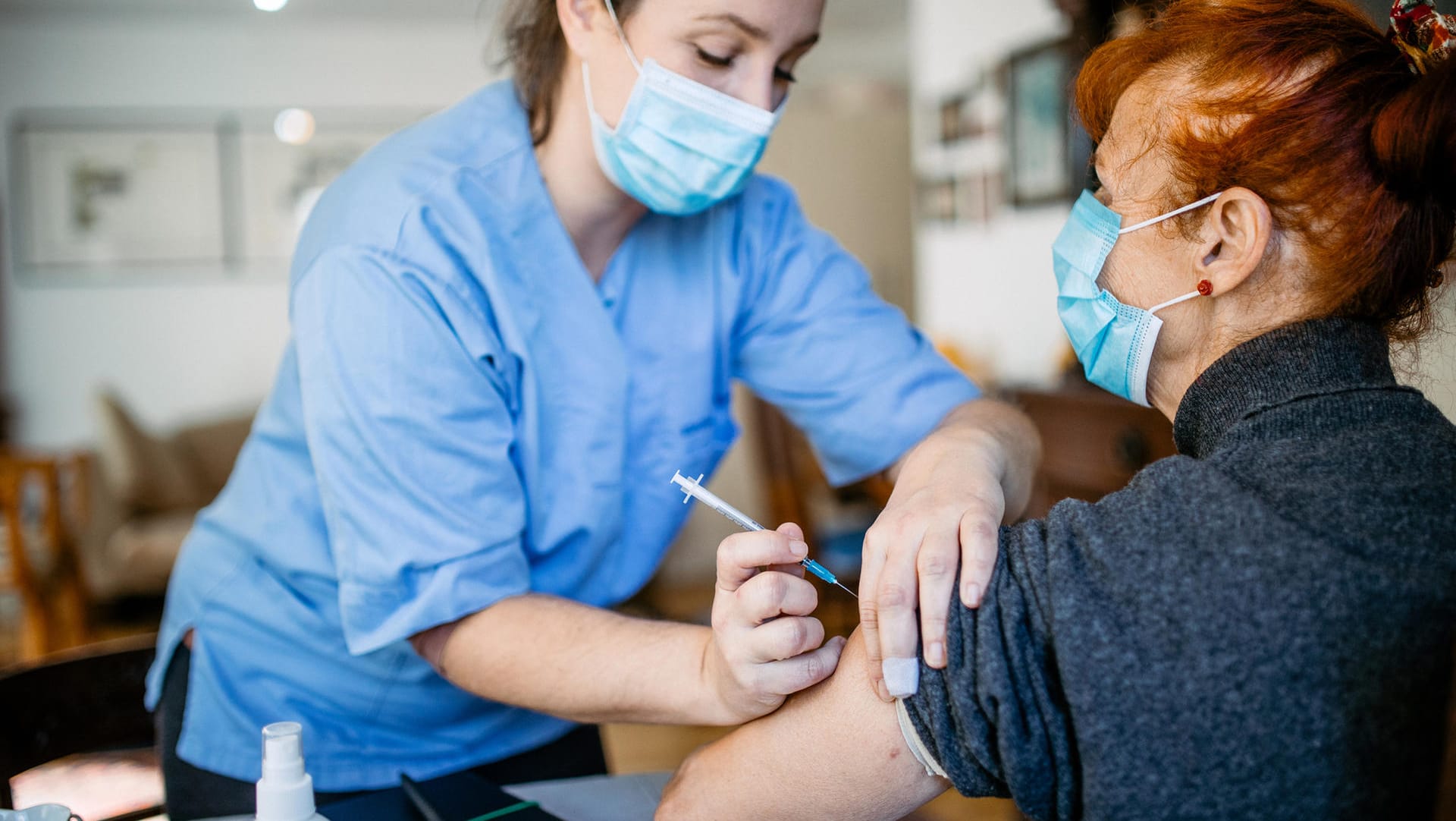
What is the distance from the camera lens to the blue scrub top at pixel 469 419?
0.90 metres

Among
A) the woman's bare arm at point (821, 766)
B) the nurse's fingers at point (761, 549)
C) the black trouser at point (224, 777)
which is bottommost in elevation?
the black trouser at point (224, 777)

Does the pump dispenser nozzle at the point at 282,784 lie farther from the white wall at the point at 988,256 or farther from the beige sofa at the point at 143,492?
the beige sofa at the point at 143,492

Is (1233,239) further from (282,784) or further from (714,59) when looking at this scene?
(282,784)

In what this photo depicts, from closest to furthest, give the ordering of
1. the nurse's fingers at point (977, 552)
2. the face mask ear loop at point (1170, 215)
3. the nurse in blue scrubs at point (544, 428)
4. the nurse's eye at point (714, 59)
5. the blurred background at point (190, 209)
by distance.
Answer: the nurse's fingers at point (977, 552) < the face mask ear loop at point (1170, 215) < the nurse in blue scrubs at point (544, 428) < the nurse's eye at point (714, 59) < the blurred background at point (190, 209)

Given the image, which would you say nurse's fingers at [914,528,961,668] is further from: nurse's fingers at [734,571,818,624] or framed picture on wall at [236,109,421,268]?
framed picture on wall at [236,109,421,268]

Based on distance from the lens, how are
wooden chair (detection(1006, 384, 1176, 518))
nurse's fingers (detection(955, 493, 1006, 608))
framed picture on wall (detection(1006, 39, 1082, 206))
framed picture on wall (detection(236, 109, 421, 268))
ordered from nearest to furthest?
nurse's fingers (detection(955, 493, 1006, 608)) < wooden chair (detection(1006, 384, 1176, 518)) < framed picture on wall (detection(1006, 39, 1082, 206)) < framed picture on wall (detection(236, 109, 421, 268))

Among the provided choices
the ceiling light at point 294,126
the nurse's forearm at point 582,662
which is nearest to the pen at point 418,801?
the nurse's forearm at point 582,662

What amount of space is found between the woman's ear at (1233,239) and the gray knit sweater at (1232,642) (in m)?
0.13

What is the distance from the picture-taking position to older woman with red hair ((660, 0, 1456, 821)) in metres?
0.56

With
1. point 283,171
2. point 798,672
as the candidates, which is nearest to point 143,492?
point 283,171

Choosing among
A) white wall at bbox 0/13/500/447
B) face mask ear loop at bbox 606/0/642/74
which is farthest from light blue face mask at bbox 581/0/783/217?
white wall at bbox 0/13/500/447

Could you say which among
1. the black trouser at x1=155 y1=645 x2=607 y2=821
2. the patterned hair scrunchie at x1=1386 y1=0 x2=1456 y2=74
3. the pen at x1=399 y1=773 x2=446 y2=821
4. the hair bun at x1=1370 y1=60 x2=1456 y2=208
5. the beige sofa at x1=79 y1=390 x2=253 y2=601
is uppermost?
the patterned hair scrunchie at x1=1386 y1=0 x2=1456 y2=74

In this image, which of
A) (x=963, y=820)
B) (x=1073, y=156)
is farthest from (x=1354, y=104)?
(x=963, y=820)

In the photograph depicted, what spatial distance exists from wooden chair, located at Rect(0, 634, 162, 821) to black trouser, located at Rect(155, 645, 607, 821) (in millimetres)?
46
